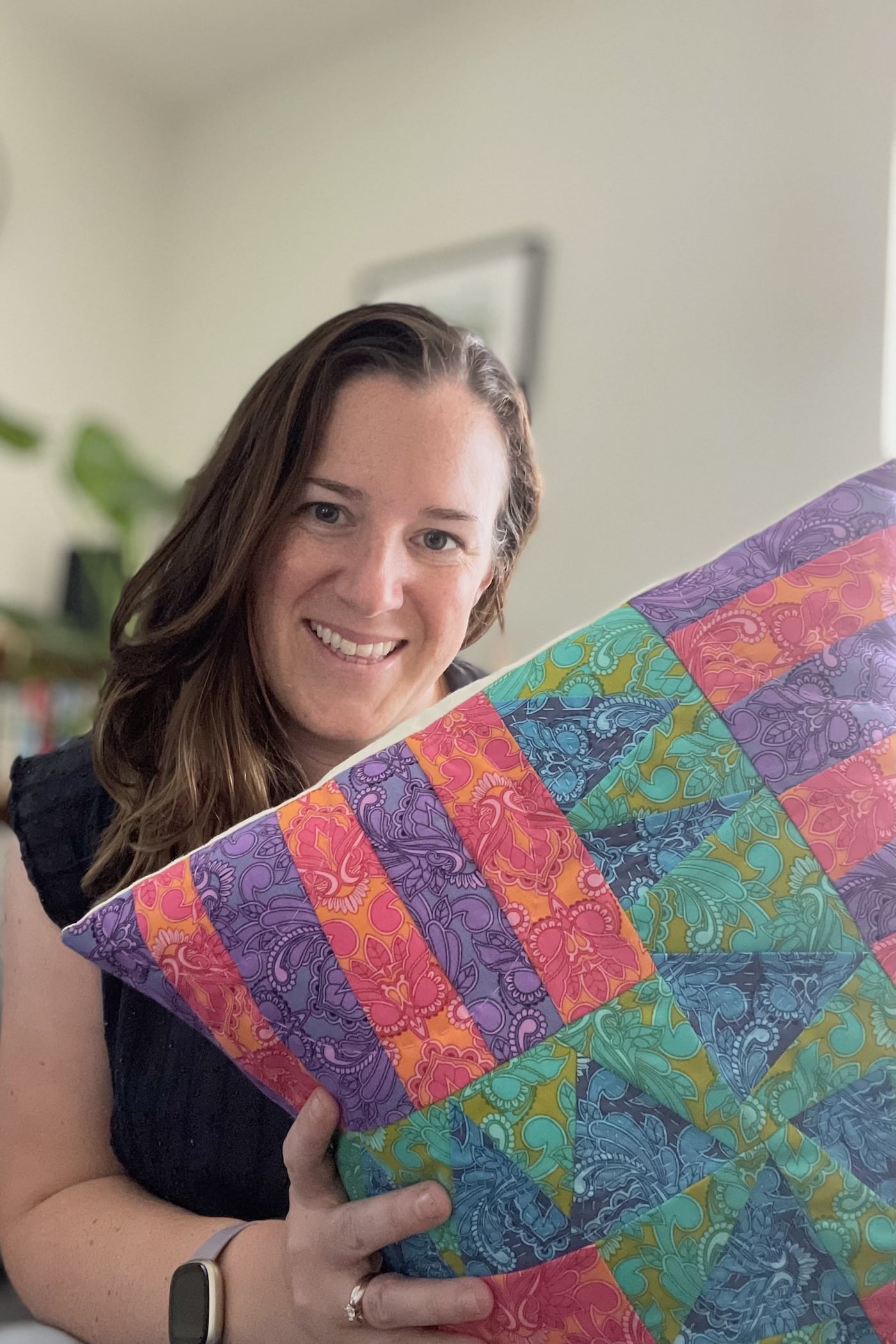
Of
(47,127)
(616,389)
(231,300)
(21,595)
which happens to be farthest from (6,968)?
(47,127)

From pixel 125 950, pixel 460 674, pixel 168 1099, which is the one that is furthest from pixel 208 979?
pixel 460 674

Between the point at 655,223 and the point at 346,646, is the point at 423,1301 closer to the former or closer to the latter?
the point at 346,646

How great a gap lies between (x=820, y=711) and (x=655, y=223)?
1480 millimetres

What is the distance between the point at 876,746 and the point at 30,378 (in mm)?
Answer: 2202

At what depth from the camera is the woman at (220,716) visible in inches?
28.1

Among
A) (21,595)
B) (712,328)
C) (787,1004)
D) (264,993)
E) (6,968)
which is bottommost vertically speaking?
(787,1004)

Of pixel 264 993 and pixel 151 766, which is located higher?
pixel 151 766

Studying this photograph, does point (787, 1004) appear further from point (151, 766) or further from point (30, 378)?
point (30, 378)

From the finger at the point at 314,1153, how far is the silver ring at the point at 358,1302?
0.04 m

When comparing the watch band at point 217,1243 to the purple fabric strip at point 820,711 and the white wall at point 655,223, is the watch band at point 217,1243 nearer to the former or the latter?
the purple fabric strip at point 820,711

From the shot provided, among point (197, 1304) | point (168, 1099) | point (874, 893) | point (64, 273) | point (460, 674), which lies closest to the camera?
point (874, 893)

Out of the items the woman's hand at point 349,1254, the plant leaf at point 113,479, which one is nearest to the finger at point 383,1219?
the woman's hand at point 349,1254

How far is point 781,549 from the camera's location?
1.74 feet

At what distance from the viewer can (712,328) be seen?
172cm
